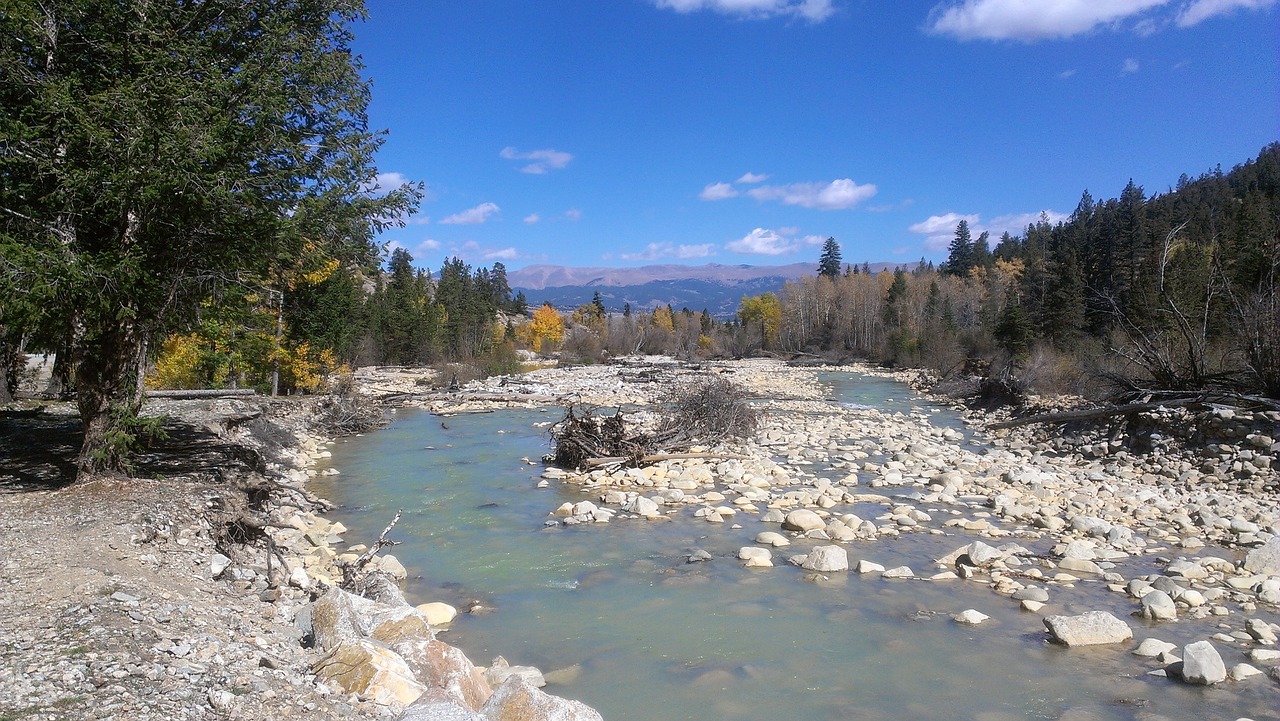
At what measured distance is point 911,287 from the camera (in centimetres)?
8100

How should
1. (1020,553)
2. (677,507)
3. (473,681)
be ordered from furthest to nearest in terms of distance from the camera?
(677,507)
(1020,553)
(473,681)

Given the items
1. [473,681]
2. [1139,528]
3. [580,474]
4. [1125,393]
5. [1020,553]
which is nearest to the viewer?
[473,681]

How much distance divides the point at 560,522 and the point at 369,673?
6.16 metres

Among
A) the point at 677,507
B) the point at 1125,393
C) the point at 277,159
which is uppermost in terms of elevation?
the point at 277,159

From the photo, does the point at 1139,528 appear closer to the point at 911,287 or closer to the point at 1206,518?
the point at 1206,518

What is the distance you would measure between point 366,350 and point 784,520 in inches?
1607

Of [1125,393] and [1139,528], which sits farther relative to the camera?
[1125,393]

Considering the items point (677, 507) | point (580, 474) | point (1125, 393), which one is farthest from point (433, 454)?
point (1125, 393)

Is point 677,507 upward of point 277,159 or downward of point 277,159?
downward

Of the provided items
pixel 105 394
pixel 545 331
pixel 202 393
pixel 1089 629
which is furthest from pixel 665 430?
pixel 545 331


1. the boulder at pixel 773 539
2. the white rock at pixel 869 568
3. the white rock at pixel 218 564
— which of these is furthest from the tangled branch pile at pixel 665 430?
the white rock at pixel 218 564

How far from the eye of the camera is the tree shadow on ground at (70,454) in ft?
28.7

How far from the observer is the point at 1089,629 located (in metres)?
6.23

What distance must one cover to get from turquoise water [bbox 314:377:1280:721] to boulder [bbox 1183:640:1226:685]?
0.37ft
